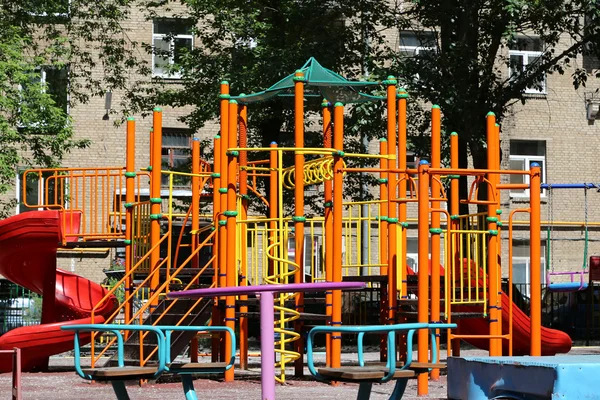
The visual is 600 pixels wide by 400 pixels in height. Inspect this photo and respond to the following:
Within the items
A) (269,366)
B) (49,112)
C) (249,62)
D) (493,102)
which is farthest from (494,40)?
(269,366)

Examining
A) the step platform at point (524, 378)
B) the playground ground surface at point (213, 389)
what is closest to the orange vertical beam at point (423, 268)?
the playground ground surface at point (213, 389)

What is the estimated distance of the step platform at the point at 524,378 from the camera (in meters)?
6.56

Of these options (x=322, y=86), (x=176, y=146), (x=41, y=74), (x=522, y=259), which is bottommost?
(x=522, y=259)

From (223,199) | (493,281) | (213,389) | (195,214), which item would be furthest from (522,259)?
(213,389)

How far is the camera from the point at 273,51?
23141mm

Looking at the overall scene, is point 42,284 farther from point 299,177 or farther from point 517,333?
point 517,333

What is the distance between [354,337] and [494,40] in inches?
257

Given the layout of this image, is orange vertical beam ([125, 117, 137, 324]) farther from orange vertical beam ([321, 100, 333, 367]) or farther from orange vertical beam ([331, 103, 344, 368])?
orange vertical beam ([331, 103, 344, 368])

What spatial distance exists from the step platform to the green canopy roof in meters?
7.17

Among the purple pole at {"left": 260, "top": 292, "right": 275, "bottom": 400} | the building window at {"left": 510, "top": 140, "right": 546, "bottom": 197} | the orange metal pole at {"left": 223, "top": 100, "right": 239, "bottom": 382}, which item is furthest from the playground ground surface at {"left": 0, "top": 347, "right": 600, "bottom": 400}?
the building window at {"left": 510, "top": 140, "right": 546, "bottom": 197}

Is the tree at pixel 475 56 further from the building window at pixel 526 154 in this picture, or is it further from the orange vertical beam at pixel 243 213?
the building window at pixel 526 154

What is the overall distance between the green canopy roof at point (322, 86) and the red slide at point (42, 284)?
3.58m

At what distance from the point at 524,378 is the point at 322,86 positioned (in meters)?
→ 9.12

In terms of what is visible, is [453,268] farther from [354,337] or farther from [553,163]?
[553,163]
